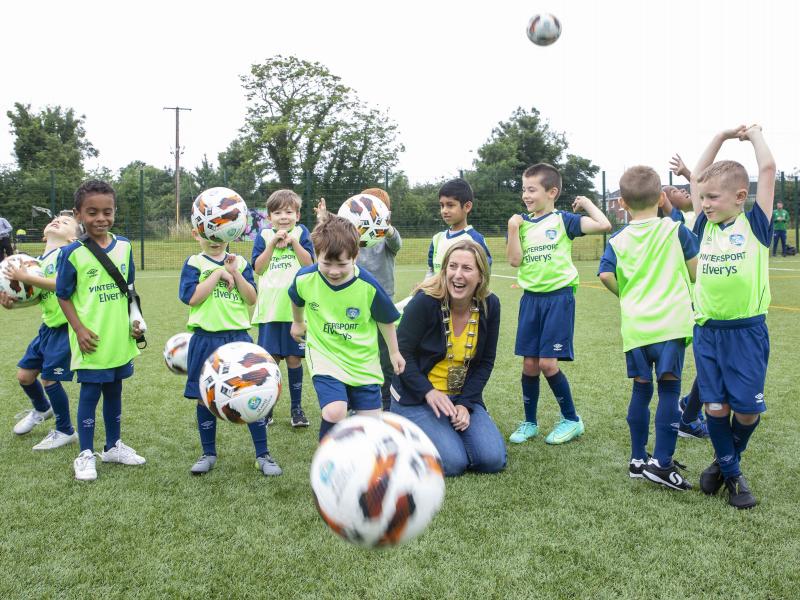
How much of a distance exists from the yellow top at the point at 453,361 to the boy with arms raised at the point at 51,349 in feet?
8.20

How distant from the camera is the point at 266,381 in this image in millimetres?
3756

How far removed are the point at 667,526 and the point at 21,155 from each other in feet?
162

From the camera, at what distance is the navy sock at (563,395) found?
187 inches

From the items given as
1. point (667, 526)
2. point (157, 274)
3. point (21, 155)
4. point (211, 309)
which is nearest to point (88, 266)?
point (211, 309)

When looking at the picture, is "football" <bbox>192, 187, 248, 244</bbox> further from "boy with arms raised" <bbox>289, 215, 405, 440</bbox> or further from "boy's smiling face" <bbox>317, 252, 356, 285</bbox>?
"boy's smiling face" <bbox>317, 252, 356, 285</bbox>

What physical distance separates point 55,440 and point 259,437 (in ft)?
5.21

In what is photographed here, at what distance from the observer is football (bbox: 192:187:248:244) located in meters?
4.26

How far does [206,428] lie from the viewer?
13.8 feet

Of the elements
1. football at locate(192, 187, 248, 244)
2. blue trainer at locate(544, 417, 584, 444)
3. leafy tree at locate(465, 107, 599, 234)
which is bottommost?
blue trainer at locate(544, 417, 584, 444)

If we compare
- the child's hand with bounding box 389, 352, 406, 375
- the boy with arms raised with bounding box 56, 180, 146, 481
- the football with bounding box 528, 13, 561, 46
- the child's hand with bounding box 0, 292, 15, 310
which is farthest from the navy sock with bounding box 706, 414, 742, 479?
the football with bounding box 528, 13, 561, 46

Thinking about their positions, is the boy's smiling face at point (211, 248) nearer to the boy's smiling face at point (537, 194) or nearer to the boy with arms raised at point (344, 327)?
the boy with arms raised at point (344, 327)

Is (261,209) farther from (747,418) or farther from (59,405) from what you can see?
(747,418)

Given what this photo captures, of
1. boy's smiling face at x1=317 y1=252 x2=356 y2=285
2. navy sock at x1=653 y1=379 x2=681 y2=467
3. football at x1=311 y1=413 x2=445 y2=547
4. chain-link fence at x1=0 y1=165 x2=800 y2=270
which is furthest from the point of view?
chain-link fence at x1=0 y1=165 x2=800 y2=270

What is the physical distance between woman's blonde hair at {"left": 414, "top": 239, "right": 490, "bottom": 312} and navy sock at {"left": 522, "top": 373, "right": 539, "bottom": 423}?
0.84 metres
